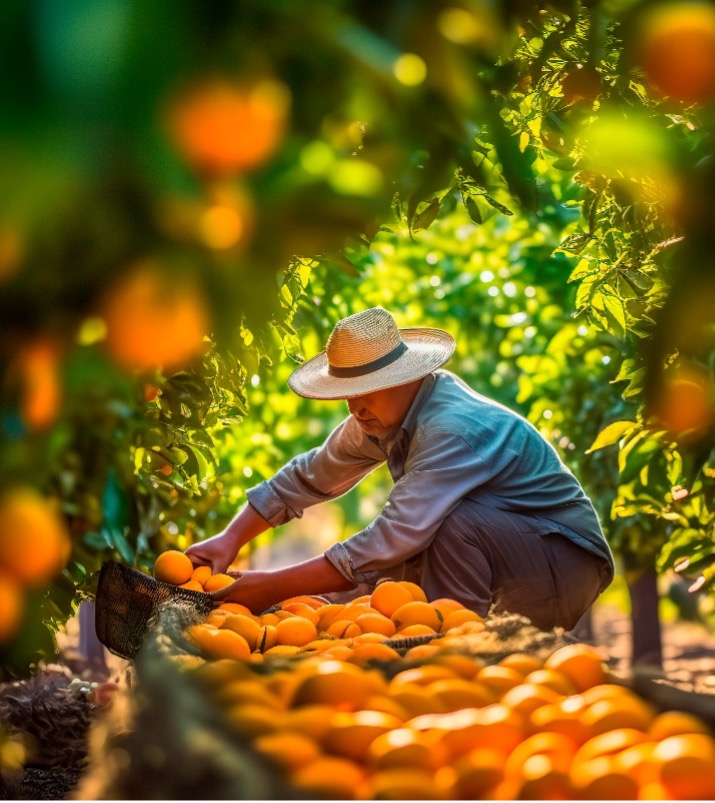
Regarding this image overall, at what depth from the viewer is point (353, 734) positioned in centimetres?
114

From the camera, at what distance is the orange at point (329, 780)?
101 centimetres

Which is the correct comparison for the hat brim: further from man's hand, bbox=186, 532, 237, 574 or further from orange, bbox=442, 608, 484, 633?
orange, bbox=442, 608, 484, 633

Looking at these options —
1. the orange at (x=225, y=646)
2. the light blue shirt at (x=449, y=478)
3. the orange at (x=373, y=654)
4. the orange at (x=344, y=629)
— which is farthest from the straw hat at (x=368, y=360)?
the orange at (x=373, y=654)

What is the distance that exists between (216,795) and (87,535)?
1.69 meters

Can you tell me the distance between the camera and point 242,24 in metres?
0.79

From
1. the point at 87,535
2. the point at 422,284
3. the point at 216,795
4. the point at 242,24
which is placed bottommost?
the point at 422,284

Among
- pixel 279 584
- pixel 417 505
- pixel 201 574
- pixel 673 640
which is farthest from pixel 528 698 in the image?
pixel 673 640

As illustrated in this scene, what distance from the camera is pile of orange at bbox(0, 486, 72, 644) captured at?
879mm

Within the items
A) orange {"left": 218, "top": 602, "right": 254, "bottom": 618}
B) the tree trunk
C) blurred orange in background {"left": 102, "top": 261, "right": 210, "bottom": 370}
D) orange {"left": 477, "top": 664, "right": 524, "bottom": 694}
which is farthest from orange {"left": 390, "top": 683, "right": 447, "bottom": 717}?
the tree trunk

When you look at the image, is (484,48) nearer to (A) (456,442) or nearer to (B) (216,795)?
(B) (216,795)

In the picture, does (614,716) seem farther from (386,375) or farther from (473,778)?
(386,375)

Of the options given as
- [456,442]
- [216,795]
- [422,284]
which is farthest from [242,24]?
[422,284]

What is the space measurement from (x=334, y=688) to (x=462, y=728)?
0.61 feet

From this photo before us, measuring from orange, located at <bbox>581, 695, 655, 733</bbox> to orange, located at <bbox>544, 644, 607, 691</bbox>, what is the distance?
0.16 metres
